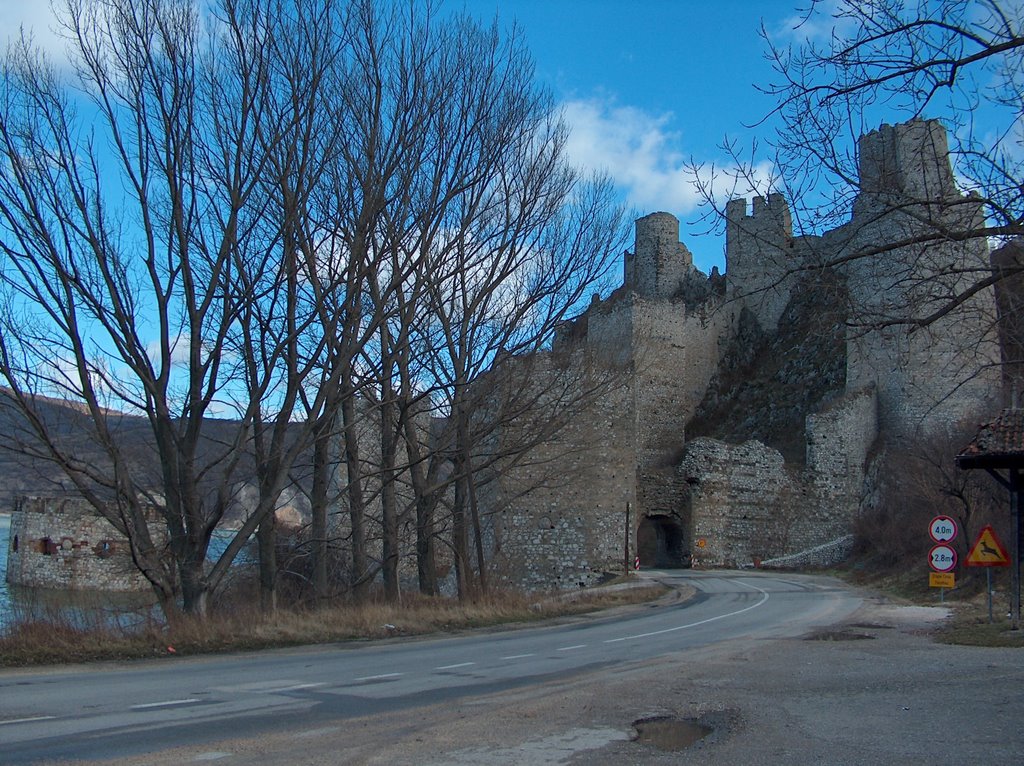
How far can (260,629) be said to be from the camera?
12.9 m

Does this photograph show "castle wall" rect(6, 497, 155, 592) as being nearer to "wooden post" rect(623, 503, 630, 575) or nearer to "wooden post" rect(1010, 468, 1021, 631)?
"wooden post" rect(623, 503, 630, 575)

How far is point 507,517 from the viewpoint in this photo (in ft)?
95.5

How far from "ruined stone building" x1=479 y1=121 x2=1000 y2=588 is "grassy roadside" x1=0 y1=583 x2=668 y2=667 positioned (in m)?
3.83

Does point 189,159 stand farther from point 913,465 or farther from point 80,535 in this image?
point 80,535

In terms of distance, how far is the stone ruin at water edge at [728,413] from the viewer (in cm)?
1959

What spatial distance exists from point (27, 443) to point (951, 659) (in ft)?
39.4

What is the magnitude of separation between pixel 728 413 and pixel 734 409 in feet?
1.21

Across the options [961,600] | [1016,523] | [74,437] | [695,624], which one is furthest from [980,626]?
[74,437]

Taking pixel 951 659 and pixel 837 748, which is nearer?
pixel 837 748

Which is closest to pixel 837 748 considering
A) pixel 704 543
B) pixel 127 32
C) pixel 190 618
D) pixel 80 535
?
pixel 190 618

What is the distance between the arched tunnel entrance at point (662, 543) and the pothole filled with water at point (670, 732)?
1255 inches

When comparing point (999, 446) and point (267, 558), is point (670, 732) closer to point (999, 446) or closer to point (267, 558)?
point (999, 446)

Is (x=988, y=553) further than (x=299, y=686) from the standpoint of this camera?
Yes

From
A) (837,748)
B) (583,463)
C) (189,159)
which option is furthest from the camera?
(583,463)
